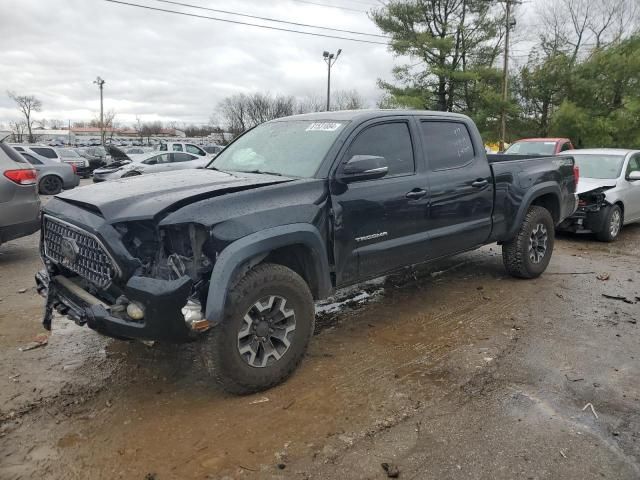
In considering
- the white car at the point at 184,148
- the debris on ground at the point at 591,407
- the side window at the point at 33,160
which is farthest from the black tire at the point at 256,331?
the white car at the point at 184,148

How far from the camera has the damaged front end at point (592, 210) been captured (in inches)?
326

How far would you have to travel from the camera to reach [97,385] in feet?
11.5

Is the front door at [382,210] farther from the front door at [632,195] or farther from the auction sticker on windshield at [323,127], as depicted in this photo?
the front door at [632,195]

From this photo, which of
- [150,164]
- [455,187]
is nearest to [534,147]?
[455,187]

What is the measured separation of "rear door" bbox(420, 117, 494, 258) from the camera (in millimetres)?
4578

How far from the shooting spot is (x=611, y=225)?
8430 millimetres

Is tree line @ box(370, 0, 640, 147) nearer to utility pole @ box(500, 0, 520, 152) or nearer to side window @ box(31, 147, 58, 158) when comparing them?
utility pole @ box(500, 0, 520, 152)

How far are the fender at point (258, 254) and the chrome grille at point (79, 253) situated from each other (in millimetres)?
633

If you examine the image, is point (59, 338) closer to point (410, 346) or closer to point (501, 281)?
point (410, 346)

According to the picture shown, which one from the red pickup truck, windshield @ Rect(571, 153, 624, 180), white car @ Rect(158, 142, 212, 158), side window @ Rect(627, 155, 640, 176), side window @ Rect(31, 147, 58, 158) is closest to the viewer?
windshield @ Rect(571, 153, 624, 180)

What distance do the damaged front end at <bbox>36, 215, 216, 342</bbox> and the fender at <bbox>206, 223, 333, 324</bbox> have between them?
0.27 ft

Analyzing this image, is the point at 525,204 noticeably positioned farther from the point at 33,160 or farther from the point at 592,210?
the point at 33,160

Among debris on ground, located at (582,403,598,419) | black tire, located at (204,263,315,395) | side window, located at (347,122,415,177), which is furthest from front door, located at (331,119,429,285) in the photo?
debris on ground, located at (582,403,598,419)

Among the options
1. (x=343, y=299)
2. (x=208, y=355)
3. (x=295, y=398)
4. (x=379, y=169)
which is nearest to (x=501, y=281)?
(x=343, y=299)
